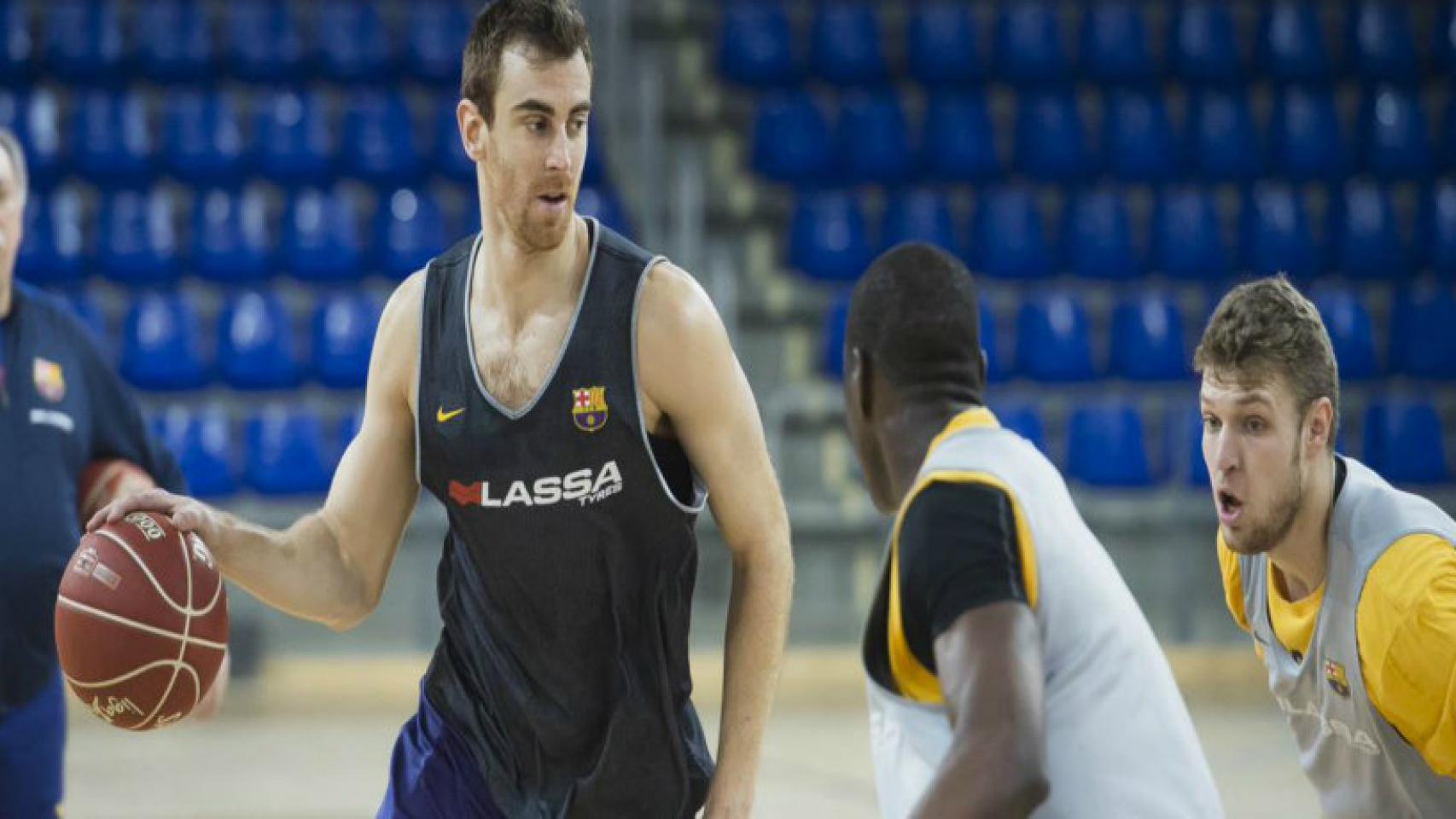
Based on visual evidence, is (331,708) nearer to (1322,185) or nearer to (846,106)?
(846,106)

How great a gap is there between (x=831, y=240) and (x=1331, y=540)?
700cm

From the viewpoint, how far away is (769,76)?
1056 centimetres

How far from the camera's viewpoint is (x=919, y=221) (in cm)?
987

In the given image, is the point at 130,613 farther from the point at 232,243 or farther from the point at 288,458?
the point at 232,243

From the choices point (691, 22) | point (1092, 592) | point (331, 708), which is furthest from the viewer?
point (691, 22)

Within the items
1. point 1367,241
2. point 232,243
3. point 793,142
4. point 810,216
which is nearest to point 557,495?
point 810,216

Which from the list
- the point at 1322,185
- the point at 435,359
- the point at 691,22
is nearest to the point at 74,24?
the point at 691,22

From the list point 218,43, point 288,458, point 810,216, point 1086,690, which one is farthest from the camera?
point 218,43

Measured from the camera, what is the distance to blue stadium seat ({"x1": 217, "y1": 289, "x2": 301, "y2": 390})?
9391 mm

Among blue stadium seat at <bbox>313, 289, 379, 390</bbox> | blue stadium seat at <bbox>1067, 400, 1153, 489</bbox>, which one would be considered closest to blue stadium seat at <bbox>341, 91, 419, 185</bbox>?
blue stadium seat at <bbox>313, 289, 379, 390</bbox>

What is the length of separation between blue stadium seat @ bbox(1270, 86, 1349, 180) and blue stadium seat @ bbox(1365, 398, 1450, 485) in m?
1.62

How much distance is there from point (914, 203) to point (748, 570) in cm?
711

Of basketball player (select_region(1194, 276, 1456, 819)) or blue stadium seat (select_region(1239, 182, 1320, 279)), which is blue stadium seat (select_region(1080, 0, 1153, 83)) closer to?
blue stadium seat (select_region(1239, 182, 1320, 279))

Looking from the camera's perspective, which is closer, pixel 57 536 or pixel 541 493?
pixel 541 493
